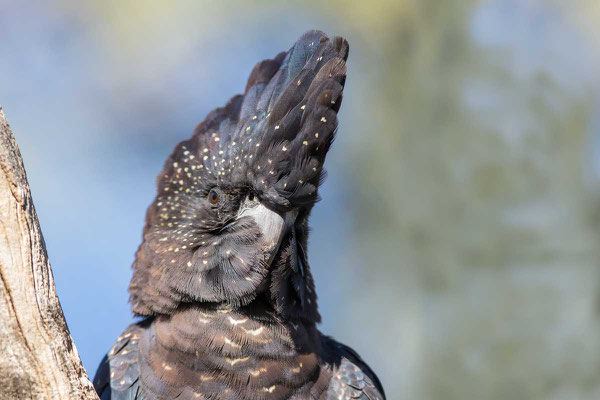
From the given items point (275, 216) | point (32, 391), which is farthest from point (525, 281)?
point (32, 391)

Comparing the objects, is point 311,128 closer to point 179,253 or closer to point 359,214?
point 179,253

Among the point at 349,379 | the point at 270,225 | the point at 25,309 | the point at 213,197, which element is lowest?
the point at 349,379

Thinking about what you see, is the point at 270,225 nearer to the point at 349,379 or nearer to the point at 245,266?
the point at 245,266

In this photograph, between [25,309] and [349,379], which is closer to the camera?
[25,309]

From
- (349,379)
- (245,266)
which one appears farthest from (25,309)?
(349,379)


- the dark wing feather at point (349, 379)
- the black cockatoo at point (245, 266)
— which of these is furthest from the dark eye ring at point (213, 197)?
the dark wing feather at point (349, 379)

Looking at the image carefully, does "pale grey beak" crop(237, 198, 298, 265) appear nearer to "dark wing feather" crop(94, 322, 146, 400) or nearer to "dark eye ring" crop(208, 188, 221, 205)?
"dark eye ring" crop(208, 188, 221, 205)
